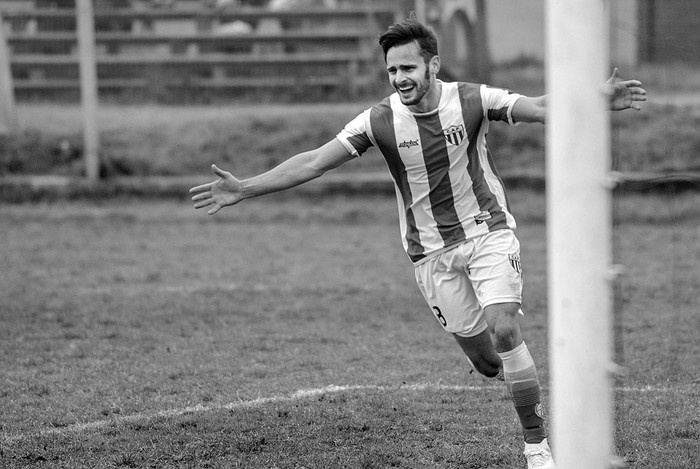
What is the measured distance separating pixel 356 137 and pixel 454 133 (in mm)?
565

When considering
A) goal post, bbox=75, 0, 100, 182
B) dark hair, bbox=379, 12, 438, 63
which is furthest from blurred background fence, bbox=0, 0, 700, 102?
dark hair, bbox=379, 12, 438, 63

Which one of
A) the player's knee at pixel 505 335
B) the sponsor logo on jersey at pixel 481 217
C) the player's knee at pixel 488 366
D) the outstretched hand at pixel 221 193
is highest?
the outstretched hand at pixel 221 193

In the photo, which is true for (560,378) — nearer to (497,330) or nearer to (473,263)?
(497,330)

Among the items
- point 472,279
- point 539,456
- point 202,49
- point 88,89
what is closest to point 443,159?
point 472,279

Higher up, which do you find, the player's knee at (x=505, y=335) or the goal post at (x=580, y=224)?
the goal post at (x=580, y=224)

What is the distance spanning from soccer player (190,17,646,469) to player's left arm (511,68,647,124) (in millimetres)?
14

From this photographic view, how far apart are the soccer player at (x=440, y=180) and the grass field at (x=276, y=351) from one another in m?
0.84

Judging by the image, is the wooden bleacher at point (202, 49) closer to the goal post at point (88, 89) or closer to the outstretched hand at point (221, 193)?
the goal post at point (88, 89)

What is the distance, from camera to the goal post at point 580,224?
319 centimetres

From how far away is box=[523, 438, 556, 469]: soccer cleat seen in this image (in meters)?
5.03

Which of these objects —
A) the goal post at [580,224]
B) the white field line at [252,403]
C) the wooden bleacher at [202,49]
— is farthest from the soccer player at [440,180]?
the wooden bleacher at [202,49]

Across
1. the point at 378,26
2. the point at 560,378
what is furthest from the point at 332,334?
the point at 378,26

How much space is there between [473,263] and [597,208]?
2.24 metres

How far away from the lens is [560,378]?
3311mm
